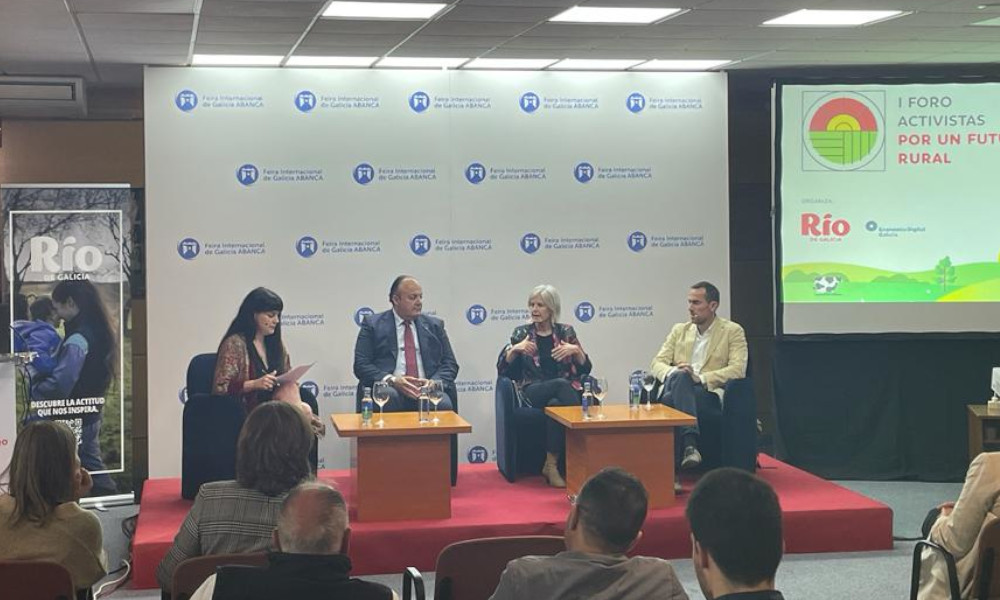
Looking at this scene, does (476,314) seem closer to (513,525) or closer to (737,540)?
(513,525)

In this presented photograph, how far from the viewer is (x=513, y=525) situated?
583 cm

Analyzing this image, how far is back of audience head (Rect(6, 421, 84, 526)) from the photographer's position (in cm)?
346

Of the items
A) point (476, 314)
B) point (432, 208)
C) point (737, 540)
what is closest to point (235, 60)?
point (432, 208)

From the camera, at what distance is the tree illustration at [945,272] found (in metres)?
8.03

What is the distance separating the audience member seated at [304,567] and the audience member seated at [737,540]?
0.77 metres

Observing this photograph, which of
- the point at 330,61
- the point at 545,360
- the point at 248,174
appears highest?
the point at 330,61

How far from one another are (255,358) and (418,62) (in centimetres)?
244

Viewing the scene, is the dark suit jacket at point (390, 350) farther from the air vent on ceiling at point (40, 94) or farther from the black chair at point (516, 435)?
the air vent on ceiling at point (40, 94)

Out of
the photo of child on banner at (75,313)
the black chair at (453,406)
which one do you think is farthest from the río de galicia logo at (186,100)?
the black chair at (453,406)

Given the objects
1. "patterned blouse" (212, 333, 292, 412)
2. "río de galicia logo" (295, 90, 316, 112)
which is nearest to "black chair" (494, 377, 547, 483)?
"patterned blouse" (212, 333, 292, 412)

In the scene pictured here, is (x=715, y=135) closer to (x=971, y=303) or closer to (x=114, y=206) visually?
(x=971, y=303)

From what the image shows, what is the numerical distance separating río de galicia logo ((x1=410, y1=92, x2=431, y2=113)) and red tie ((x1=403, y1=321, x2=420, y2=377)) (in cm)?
155

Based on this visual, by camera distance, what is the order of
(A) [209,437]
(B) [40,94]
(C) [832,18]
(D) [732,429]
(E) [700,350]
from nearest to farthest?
(A) [209,437]
(C) [832,18]
(D) [732,429]
(E) [700,350]
(B) [40,94]

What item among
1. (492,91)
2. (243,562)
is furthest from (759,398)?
(243,562)
